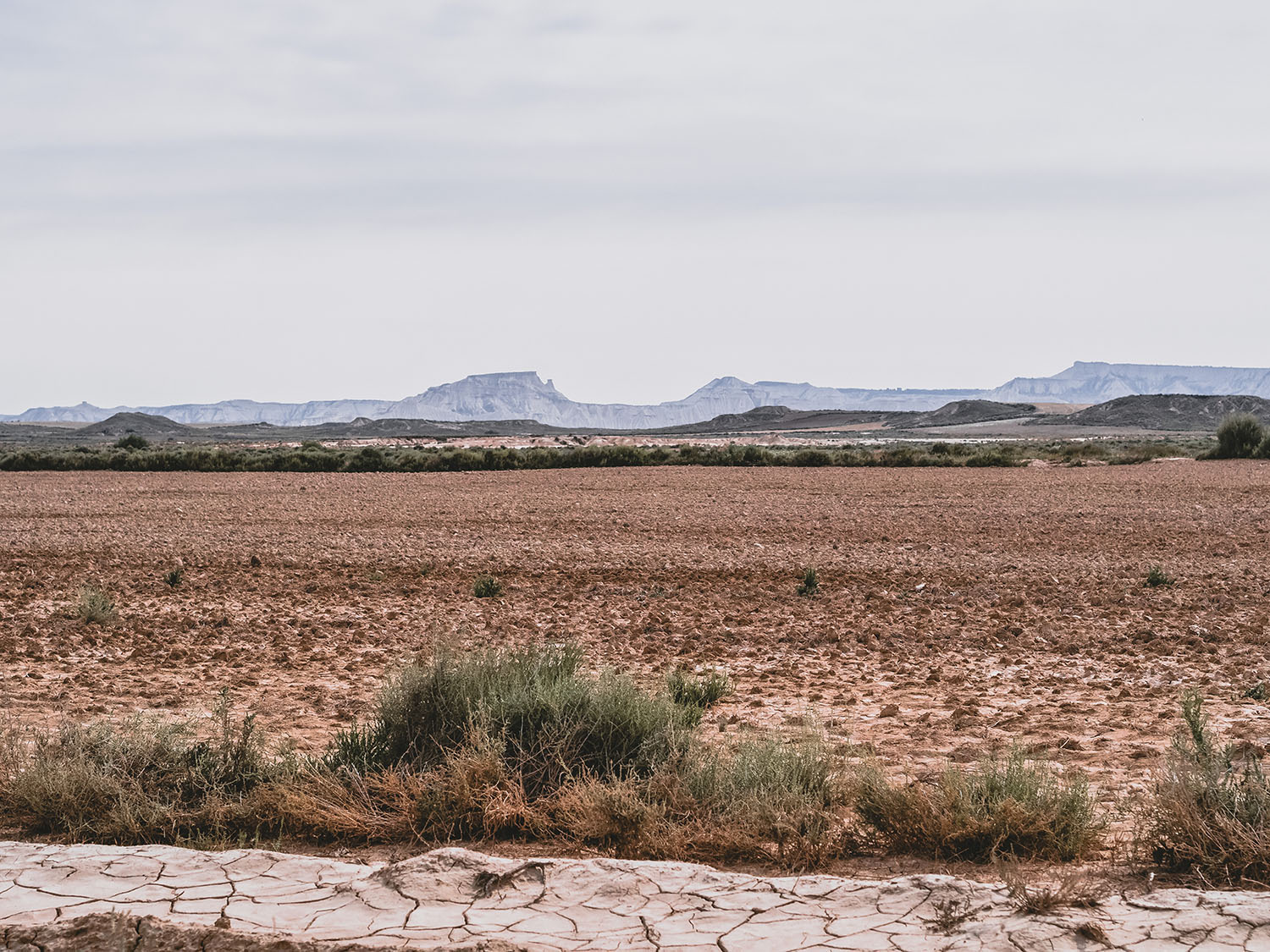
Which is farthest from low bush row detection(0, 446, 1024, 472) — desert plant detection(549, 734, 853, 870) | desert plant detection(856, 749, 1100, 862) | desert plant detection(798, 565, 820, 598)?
desert plant detection(856, 749, 1100, 862)

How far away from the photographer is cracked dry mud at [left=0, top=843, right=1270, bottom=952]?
→ 4270mm

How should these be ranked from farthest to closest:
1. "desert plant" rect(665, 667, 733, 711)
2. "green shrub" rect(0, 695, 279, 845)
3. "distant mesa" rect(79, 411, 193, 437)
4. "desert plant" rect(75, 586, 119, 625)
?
1. "distant mesa" rect(79, 411, 193, 437)
2. "desert plant" rect(75, 586, 119, 625)
3. "desert plant" rect(665, 667, 733, 711)
4. "green shrub" rect(0, 695, 279, 845)

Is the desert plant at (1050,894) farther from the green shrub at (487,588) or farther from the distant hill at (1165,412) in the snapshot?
the distant hill at (1165,412)

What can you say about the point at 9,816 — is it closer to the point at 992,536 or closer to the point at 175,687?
the point at 175,687

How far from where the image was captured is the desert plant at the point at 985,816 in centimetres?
529

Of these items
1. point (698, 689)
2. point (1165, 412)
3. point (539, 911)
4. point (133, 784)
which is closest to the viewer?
point (539, 911)

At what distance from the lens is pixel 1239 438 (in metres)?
52.2

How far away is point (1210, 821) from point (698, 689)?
14.1ft

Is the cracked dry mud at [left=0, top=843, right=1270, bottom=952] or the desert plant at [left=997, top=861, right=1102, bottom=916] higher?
the desert plant at [left=997, top=861, right=1102, bottom=916]

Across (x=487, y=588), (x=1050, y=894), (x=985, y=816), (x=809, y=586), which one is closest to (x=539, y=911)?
(x=1050, y=894)

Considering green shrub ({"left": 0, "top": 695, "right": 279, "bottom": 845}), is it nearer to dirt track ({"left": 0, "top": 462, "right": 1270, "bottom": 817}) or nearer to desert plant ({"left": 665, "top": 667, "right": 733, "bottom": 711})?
dirt track ({"left": 0, "top": 462, "right": 1270, "bottom": 817})

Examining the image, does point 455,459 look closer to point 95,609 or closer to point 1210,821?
point 95,609

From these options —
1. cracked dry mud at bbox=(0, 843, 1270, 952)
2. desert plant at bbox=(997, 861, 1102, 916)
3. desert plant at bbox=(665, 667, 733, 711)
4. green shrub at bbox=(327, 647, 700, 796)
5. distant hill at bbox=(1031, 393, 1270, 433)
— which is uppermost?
distant hill at bbox=(1031, 393, 1270, 433)

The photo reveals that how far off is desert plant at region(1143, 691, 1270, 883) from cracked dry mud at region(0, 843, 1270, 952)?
46 centimetres
